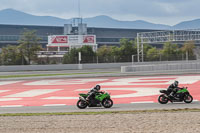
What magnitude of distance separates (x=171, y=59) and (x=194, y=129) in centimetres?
6439

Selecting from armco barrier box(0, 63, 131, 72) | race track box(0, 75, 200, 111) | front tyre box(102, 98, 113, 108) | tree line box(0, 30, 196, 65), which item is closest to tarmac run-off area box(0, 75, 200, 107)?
race track box(0, 75, 200, 111)

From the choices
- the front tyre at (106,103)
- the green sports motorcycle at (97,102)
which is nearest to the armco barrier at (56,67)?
the green sports motorcycle at (97,102)

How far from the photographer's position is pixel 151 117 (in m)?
13.9

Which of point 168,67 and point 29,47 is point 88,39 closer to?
point 29,47

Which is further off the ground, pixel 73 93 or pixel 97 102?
pixel 97 102

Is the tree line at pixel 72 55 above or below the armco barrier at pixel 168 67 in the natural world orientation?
above

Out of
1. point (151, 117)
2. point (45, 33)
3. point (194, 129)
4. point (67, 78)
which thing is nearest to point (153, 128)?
point (194, 129)

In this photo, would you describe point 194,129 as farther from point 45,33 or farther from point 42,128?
point 45,33

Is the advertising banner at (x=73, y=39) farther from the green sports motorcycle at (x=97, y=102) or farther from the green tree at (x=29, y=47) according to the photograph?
the green sports motorcycle at (x=97, y=102)

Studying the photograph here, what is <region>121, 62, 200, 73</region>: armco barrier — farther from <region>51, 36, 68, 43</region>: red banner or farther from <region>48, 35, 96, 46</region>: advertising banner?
<region>51, 36, 68, 43</region>: red banner

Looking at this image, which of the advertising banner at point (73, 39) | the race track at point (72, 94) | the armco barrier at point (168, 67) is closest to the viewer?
the race track at point (72, 94)

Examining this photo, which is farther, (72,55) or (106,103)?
(72,55)

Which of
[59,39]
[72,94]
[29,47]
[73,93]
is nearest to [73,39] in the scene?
[59,39]

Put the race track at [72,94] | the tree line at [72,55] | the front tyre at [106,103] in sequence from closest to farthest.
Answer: the front tyre at [106,103] < the race track at [72,94] < the tree line at [72,55]
